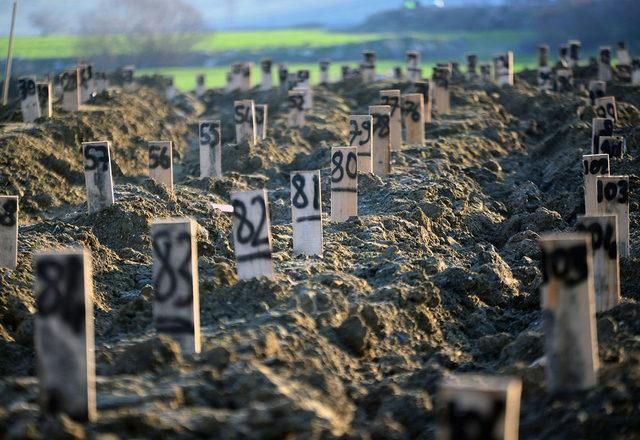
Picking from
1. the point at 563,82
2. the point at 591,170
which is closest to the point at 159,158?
the point at 591,170

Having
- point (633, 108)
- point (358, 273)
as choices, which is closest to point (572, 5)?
point (633, 108)

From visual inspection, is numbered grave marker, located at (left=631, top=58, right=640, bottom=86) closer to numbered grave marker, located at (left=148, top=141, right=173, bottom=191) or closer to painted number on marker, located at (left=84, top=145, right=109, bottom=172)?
numbered grave marker, located at (left=148, top=141, right=173, bottom=191)

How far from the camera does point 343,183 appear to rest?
42.1 ft

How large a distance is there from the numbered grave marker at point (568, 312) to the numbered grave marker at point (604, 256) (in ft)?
6.16

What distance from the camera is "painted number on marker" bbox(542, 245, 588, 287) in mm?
7395

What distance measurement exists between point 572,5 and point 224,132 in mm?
59574

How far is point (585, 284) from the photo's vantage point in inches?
292

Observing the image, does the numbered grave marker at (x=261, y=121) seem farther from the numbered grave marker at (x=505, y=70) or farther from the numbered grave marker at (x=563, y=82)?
the numbered grave marker at (x=563, y=82)

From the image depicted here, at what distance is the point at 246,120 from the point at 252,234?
967cm

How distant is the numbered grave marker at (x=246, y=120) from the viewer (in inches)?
756

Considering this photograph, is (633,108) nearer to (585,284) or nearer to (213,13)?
(585,284)

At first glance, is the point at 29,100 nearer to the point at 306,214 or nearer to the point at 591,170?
the point at 306,214

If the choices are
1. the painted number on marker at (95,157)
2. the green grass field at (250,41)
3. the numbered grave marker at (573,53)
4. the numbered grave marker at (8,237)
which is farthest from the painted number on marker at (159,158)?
the green grass field at (250,41)

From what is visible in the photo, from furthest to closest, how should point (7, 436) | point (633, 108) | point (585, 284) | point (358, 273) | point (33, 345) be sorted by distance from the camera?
point (633, 108) → point (358, 273) → point (33, 345) → point (585, 284) → point (7, 436)
